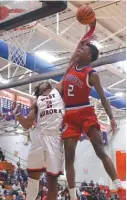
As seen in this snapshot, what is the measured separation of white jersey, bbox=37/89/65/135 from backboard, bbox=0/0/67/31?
101 cm

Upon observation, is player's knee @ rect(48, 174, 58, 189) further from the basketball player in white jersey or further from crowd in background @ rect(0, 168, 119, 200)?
crowd in background @ rect(0, 168, 119, 200)

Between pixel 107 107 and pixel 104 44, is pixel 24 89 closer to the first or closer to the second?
pixel 104 44

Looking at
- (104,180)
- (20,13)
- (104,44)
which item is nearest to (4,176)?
(104,180)

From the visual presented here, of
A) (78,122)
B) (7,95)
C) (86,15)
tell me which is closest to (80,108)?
(78,122)

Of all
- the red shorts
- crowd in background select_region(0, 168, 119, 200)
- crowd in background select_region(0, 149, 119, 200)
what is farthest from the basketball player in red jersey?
crowd in background select_region(0, 149, 119, 200)

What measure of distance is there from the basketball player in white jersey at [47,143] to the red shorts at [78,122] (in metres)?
0.11

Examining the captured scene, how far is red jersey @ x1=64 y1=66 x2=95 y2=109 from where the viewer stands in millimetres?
3643

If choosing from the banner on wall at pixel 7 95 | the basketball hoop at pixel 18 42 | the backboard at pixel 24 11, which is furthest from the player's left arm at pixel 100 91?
the banner on wall at pixel 7 95

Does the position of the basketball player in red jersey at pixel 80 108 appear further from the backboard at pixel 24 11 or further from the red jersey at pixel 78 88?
the backboard at pixel 24 11

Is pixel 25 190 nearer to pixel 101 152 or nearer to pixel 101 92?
pixel 101 152

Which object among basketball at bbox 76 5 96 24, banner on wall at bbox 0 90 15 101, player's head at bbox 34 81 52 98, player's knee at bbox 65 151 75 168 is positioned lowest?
player's knee at bbox 65 151 75 168

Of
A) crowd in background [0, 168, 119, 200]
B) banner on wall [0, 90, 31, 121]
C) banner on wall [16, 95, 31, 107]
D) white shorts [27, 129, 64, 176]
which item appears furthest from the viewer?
banner on wall [16, 95, 31, 107]

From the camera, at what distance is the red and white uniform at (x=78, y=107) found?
3602 mm

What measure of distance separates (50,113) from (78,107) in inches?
12.3
